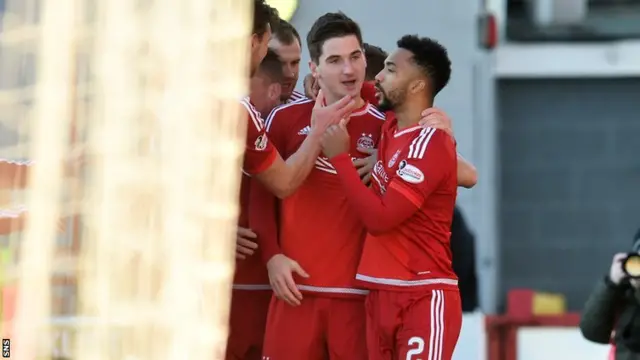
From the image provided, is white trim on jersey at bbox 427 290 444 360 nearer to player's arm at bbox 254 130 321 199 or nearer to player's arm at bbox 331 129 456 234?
player's arm at bbox 331 129 456 234

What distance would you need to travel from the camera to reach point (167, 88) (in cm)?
217

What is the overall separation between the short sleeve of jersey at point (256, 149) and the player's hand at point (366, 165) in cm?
25

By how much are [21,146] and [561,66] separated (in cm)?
472

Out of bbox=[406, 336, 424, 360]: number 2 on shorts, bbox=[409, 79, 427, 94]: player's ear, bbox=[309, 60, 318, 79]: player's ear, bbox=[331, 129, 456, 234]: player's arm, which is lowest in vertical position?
bbox=[406, 336, 424, 360]: number 2 on shorts

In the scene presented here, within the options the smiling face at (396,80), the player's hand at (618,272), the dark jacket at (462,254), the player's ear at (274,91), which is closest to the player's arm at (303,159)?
the smiling face at (396,80)

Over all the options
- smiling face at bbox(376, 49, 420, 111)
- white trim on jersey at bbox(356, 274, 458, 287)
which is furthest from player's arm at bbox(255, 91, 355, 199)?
white trim on jersey at bbox(356, 274, 458, 287)

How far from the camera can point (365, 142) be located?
3.29 m

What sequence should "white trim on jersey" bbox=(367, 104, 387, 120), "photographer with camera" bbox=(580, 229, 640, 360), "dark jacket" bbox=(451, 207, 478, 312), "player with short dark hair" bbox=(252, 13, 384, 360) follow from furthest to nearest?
"dark jacket" bbox=(451, 207, 478, 312), "photographer with camera" bbox=(580, 229, 640, 360), "white trim on jersey" bbox=(367, 104, 387, 120), "player with short dark hair" bbox=(252, 13, 384, 360)

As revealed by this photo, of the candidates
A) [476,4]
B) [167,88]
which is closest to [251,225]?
[167,88]

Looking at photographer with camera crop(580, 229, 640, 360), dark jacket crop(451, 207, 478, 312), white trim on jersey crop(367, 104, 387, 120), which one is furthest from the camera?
dark jacket crop(451, 207, 478, 312)

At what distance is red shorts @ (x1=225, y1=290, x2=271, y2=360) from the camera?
3.49 meters

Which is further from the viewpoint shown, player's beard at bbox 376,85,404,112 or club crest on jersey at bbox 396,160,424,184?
player's beard at bbox 376,85,404,112

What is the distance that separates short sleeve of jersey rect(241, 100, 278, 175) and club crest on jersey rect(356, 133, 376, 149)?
0.95 ft

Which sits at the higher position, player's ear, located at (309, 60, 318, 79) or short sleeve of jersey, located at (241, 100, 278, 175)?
player's ear, located at (309, 60, 318, 79)
